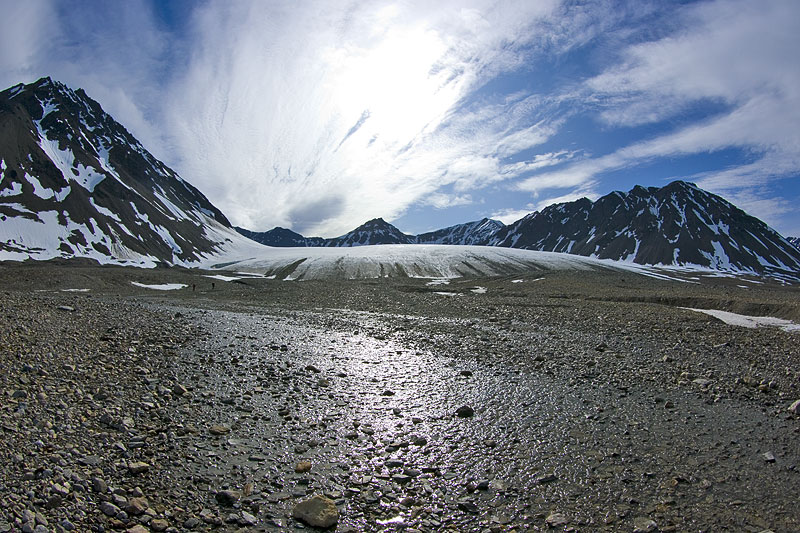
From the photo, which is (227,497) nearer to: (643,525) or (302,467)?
(302,467)

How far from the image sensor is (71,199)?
13375 centimetres

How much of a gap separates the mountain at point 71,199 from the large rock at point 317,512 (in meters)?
122

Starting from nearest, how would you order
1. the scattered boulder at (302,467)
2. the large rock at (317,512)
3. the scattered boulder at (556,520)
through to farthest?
the large rock at (317,512), the scattered boulder at (556,520), the scattered boulder at (302,467)

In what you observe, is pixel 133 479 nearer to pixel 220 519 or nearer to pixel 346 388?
pixel 220 519

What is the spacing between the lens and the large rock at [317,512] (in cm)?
664

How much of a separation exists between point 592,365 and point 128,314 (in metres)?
26.9

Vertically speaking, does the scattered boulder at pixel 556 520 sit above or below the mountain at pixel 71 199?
below

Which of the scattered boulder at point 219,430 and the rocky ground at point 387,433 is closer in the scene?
the rocky ground at point 387,433

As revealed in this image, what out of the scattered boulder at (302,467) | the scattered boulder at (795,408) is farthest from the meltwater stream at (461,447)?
the scattered boulder at (795,408)

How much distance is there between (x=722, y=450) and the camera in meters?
9.60

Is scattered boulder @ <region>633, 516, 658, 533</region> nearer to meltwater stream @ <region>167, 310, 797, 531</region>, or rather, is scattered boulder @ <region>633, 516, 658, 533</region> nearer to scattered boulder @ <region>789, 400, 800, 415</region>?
meltwater stream @ <region>167, 310, 797, 531</region>

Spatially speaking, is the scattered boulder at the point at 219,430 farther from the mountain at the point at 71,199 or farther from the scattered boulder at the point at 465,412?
the mountain at the point at 71,199

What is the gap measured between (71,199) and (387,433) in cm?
16650

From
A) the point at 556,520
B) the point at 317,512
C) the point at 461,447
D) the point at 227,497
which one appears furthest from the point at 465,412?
the point at 227,497
